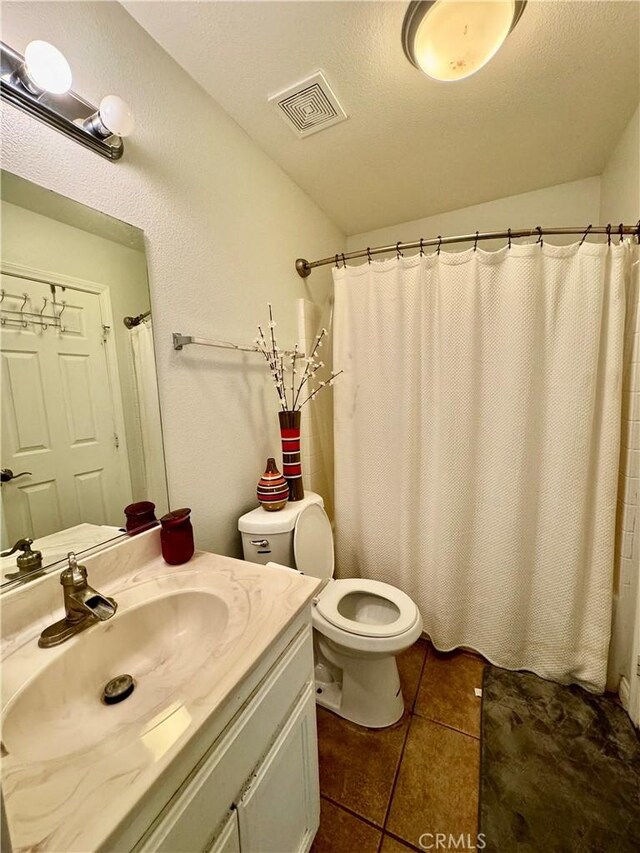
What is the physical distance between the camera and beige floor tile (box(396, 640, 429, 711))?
140cm

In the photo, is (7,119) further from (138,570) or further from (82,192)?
(138,570)

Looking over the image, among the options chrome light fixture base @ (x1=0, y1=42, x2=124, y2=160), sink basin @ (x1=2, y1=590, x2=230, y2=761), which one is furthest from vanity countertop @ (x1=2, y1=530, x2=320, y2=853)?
chrome light fixture base @ (x1=0, y1=42, x2=124, y2=160)

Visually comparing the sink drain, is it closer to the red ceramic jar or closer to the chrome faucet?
the chrome faucet

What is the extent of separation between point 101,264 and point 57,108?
12.6 inches

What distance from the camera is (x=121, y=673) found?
726 millimetres

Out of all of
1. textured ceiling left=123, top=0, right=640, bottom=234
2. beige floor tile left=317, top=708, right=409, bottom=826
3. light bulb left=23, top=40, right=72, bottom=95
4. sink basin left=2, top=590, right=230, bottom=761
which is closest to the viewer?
sink basin left=2, top=590, right=230, bottom=761

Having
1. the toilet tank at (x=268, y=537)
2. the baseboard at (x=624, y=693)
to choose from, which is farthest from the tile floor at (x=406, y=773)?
the toilet tank at (x=268, y=537)

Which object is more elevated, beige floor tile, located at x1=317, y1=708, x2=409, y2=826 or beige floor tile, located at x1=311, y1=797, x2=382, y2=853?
beige floor tile, located at x1=317, y1=708, x2=409, y2=826

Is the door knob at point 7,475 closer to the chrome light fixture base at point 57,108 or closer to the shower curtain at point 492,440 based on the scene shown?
the chrome light fixture base at point 57,108

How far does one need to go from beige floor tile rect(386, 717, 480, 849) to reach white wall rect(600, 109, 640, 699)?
734 millimetres

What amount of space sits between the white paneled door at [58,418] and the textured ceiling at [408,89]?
785 mm

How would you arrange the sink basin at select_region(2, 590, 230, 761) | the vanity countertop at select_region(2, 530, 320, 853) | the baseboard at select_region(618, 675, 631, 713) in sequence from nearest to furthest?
the vanity countertop at select_region(2, 530, 320, 853) → the sink basin at select_region(2, 590, 230, 761) → the baseboard at select_region(618, 675, 631, 713)

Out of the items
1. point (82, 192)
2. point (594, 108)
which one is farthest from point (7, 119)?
point (594, 108)

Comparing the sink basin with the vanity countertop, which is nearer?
the vanity countertop
